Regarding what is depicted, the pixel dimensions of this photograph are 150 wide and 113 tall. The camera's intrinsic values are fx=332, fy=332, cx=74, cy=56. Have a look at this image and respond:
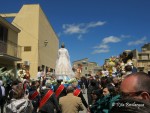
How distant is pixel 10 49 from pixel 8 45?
920 millimetres

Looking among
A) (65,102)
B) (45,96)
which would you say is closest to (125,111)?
(65,102)

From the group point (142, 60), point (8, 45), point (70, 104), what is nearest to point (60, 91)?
point (70, 104)

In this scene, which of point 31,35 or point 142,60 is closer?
point 142,60

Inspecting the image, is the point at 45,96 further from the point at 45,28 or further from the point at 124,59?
the point at 45,28

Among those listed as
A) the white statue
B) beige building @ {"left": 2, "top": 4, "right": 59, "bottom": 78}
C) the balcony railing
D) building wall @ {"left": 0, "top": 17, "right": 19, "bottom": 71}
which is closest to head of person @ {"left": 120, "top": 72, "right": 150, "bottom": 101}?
the white statue

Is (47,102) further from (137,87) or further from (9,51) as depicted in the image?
(9,51)

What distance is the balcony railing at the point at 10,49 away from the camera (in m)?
30.1

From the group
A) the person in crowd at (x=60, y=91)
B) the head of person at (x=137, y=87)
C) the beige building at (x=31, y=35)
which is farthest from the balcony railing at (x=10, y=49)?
the head of person at (x=137, y=87)

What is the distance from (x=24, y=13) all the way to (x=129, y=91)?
1601 inches

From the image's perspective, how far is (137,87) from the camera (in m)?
1.98

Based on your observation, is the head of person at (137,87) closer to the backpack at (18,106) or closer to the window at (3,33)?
the backpack at (18,106)

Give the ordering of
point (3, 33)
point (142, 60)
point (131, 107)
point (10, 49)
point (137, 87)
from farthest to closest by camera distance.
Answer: point (142, 60), point (10, 49), point (3, 33), point (137, 87), point (131, 107)

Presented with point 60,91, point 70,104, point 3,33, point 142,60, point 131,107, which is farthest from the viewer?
point 142,60

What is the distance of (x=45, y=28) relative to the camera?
154ft
